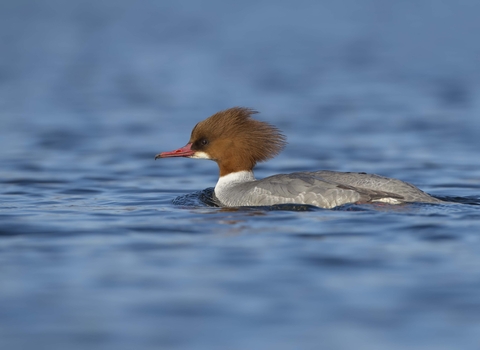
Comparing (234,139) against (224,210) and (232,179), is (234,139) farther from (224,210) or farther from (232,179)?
(224,210)

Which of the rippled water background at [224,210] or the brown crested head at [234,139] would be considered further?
the brown crested head at [234,139]

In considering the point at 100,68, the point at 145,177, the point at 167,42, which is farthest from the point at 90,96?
the point at 167,42

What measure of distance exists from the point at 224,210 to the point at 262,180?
474 mm

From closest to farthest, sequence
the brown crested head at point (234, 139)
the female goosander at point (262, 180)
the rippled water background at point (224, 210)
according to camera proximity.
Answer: the rippled water background at point (224, 210) → the female goosander at point (262, 180) → the brown crested head at point (234, 139)

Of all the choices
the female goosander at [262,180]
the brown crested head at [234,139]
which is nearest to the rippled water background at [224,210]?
the female goosander at [262,180]

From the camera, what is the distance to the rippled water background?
16.6 ft

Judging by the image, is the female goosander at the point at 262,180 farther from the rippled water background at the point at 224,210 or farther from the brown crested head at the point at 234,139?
the rippled water background at the point at 224,210

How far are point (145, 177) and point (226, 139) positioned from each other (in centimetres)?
→ 247

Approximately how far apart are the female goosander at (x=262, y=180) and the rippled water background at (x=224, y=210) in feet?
0.61

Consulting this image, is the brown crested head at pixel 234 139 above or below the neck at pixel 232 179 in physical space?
above

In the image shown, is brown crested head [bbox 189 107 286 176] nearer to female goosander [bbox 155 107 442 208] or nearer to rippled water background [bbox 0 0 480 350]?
female goosander [bbox 155 107 442 208]

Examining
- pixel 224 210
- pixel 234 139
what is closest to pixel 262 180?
pixel 224 210

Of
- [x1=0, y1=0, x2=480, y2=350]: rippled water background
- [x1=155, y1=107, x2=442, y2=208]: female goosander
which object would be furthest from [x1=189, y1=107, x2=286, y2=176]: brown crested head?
[x1=0, y1=0, x2=480, y2=350]: rippled water background

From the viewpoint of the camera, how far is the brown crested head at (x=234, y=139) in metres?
8.98
